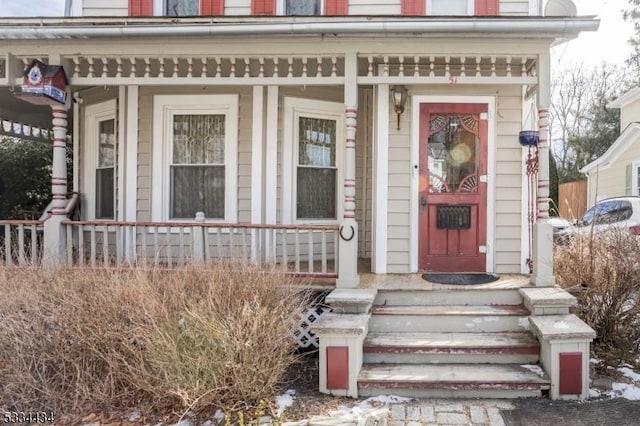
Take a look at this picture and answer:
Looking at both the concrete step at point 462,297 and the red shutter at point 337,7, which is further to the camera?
the red shutter at point 337,7

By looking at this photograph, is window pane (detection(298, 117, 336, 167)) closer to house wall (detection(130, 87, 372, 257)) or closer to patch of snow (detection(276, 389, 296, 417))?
house wall (detection(130, 87, 372, 257))

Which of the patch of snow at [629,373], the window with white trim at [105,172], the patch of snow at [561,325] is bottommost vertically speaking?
the patch of snow at [629,373]

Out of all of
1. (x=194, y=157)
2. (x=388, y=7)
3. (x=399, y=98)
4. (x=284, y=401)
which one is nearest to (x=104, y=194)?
(x=194, y=157)

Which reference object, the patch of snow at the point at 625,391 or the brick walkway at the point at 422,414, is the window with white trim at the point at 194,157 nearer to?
the brick walkway at the point at 422,414

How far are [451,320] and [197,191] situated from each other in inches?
144

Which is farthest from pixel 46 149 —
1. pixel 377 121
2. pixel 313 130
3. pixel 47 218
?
pixel 377 121

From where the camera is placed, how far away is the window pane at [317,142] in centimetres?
616

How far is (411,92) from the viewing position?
224 inches

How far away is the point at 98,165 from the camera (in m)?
6.56

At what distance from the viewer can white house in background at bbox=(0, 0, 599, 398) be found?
13.7 feet

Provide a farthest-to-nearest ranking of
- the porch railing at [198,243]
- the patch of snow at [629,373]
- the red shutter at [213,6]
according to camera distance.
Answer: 1. the red shutter at [213,6]
2. the porch railing at [198,243]
3. the patch of snow at [629,373]

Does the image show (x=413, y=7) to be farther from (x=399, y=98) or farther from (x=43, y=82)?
(x=43, y=82)

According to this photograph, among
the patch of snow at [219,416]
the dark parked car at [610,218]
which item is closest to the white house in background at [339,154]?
the dark parked car at [610,218]

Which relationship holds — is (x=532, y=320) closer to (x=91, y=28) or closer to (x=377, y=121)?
(x=377, y=121)
